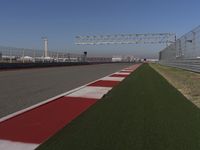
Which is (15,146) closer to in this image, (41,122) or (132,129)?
(41,122)

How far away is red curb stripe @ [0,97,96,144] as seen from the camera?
15.4ft

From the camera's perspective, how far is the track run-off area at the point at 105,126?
4277 mm

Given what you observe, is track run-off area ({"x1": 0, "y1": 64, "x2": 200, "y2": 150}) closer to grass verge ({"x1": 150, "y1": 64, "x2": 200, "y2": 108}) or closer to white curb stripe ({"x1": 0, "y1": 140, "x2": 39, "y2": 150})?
white curb stripe ({"x1": 0, "y1": 140, "x2": 39, "y2": 150})

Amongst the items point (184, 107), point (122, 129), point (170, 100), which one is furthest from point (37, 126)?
point (170, 100)

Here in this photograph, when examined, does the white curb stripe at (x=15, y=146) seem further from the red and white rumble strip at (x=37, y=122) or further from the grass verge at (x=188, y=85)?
the grass verge at (x=188, y=85)

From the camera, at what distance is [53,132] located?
16.2 feet

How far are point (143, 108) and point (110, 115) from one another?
4.09 feet

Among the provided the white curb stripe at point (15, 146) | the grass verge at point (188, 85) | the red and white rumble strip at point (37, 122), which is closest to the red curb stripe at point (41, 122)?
the red and white rumble strip at point (37, 122)

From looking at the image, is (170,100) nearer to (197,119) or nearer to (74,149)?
(197,119)

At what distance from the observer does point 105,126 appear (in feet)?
17.4

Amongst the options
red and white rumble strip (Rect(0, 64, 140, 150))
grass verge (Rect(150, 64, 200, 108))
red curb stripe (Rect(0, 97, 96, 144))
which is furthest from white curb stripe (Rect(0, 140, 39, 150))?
grass verge (Rect(150, 64, 200, 108))

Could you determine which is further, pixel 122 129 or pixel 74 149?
pixel 122 129

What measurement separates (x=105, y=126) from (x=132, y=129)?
0.48 metres

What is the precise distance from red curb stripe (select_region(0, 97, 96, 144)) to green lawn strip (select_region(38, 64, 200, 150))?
233 mm
